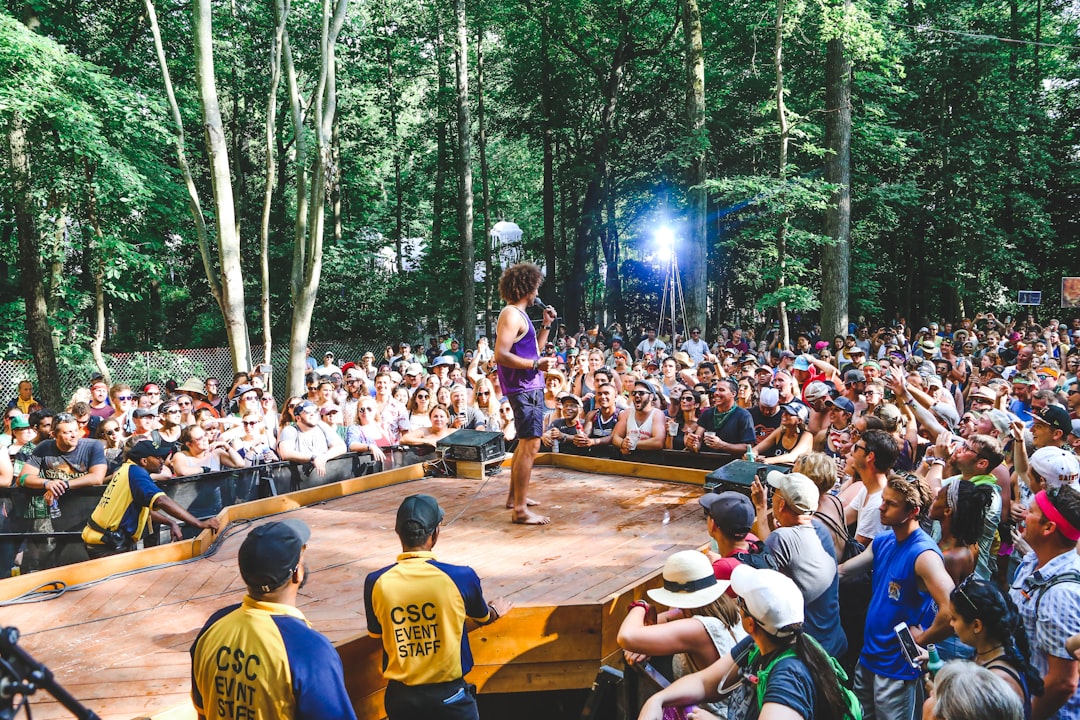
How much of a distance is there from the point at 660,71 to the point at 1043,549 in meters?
23.5

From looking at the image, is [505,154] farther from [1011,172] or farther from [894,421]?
[894,421]

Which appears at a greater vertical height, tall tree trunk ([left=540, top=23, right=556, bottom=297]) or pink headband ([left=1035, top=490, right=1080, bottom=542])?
tall tree trunk ([left=540, top=23, right=556, bottom=297])

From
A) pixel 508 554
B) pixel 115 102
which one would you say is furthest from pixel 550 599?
pixel 115 102

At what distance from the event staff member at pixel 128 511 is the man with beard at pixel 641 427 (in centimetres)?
400

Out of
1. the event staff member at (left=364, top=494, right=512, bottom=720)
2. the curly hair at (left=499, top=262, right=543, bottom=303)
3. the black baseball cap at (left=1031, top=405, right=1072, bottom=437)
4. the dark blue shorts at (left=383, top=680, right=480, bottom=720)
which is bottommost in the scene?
the dark blue shorts at (left=383, top=680, right=480, bottom=720)

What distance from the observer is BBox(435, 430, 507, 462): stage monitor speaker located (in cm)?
680

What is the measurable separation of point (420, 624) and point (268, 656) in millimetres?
756

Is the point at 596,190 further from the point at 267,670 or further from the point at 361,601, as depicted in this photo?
the point at 267,670

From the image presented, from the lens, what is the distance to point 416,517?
2.91 meters

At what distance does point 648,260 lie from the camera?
2731 centimetres

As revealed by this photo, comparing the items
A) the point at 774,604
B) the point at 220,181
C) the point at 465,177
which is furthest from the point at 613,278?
the point at 774,604

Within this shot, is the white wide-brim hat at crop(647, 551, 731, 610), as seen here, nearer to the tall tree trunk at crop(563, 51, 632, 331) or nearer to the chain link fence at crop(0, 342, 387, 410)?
the chain link fence at crop(0, 342, 387, 410)

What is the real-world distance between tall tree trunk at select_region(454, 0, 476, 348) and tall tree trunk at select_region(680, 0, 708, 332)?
5488 mm

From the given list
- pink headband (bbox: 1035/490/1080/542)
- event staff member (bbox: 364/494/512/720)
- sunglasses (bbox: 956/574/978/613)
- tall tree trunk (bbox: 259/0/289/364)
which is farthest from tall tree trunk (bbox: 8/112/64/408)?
pink headband (bbox: 1035/490/1080/542)
